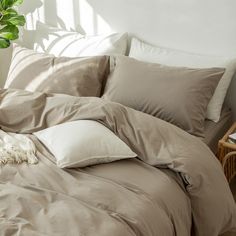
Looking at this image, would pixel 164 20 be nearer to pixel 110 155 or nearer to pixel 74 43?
pixel 74 43

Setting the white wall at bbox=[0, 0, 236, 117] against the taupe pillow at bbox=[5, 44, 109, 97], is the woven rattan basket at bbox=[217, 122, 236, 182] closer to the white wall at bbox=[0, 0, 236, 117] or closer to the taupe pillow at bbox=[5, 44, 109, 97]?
the white wall at bbox=[0, 0, 236, 117]

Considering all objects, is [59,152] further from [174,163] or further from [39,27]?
[39,27]

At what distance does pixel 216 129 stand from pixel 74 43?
1.05 meters

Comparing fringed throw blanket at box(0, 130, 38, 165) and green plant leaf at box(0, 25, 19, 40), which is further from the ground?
green plant leaf at box(0, 25, 19, 40)

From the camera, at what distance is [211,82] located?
2.35 metres

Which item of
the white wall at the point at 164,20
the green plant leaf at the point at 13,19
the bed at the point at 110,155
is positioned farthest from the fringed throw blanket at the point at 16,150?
the green plant leaf at the point at 13,19

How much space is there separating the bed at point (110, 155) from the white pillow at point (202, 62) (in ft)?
0.31

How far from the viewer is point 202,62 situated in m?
2.49

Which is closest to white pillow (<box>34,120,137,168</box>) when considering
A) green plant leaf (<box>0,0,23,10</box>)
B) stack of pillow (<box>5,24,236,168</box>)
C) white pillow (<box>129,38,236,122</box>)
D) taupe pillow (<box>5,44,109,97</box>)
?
stack of pillow (<box>5,24,236,168</box>)

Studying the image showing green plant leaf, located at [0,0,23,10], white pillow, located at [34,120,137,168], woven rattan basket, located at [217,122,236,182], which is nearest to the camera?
white pillow, located at [34,120,137,168]

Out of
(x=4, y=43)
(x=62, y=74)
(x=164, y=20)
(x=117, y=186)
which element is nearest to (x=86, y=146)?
(x=117, y=186)

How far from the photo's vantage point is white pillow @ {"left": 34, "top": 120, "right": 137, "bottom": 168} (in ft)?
6.23

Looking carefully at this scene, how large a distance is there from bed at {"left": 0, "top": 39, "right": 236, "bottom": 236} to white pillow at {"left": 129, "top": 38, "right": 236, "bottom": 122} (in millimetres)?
93

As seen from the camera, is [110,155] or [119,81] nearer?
[110,155]
